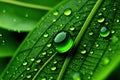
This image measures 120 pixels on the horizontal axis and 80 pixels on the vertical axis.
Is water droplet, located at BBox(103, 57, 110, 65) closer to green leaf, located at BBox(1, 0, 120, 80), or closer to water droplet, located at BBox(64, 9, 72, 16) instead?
green leaf, located at BBox(1, 0, 120, 80)

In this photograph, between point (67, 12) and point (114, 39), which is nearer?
point (114, 39)

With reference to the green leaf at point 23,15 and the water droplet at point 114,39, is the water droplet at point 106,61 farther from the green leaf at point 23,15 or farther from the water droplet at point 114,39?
the green leaf at point 23,15

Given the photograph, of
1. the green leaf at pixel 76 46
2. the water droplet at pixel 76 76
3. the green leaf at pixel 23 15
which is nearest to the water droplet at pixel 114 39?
the green leaf at pixel 76 46

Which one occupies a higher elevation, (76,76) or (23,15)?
(23,15)

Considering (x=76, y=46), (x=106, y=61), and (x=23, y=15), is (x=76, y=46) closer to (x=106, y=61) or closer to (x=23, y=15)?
(x=106, y=61)

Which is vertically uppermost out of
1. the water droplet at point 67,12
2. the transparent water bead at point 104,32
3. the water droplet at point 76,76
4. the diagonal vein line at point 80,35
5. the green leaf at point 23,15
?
the green leaf at point 23,15

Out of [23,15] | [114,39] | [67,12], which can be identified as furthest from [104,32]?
[23,15]

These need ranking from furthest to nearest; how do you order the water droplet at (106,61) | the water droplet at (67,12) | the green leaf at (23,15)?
the green leaf at (23,15), the water droplet at (67,12), the water droplet at (106,61)
